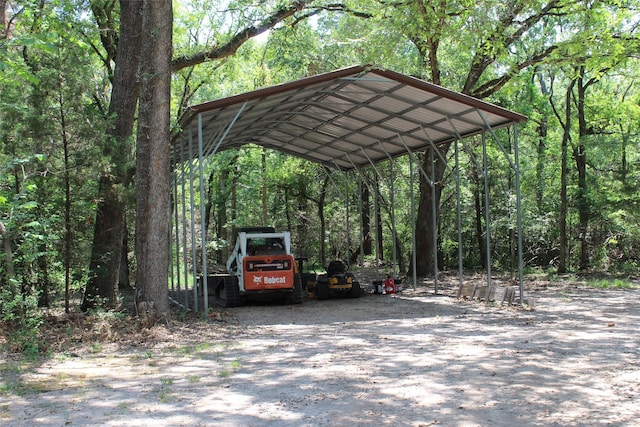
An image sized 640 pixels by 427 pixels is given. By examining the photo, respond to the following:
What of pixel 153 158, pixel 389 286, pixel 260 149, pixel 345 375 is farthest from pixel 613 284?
pixel 260 149

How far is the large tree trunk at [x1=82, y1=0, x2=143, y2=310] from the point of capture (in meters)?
10.7

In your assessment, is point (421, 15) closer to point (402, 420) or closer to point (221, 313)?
point (221, 313)

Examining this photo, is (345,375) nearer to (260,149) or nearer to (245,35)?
(245,35)

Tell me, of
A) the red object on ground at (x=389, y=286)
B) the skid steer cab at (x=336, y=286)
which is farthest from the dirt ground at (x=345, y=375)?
the red object on ground at (x=389, y=286)

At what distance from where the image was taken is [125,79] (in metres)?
11.6

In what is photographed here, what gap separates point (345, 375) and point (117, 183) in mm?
6568

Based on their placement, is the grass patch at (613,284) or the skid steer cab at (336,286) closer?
the skid steer cab at (336,286)

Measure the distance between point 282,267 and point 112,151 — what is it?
5340 mm

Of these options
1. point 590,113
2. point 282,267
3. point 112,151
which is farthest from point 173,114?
point 590,113

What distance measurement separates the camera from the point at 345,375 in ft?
22.0

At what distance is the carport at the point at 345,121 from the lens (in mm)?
12336

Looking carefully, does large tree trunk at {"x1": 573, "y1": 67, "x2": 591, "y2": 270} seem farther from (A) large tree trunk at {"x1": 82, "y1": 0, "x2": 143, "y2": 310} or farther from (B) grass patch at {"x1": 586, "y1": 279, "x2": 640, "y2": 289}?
(A) large tree trunk at {"x1": 82, "y1": 0, "x2": 143, "y2": 310}

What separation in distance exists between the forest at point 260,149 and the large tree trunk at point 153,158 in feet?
0.08

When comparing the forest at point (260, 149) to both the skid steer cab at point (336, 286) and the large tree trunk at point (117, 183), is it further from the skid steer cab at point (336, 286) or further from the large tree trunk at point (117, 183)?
the skid steer cab at point (336, 286)
